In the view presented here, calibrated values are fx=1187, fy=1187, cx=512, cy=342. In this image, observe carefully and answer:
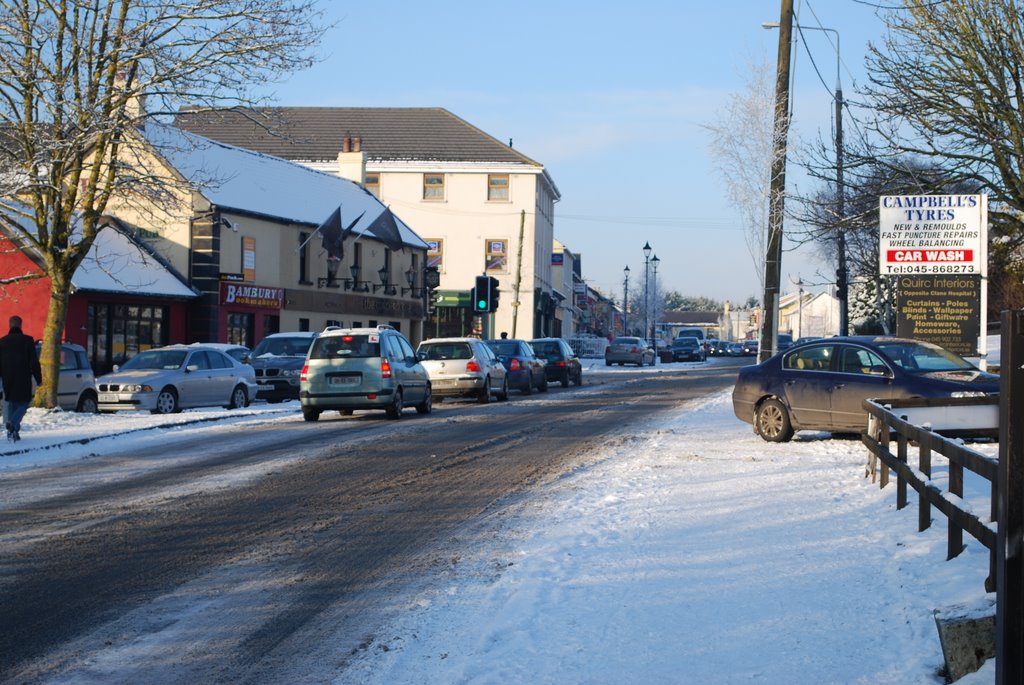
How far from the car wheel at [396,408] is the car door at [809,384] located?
788 centimetres

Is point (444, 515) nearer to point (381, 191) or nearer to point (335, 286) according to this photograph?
point (335, 286)

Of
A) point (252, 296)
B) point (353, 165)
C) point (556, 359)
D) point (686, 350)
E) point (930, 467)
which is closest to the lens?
point (930, 467)

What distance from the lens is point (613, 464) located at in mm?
14320

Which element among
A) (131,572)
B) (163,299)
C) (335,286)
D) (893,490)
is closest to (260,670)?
(131,572)

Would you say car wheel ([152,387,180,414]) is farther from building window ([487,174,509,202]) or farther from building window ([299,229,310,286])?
building window ([487,174,509,202])

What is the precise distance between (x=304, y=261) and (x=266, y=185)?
3357 millimetres

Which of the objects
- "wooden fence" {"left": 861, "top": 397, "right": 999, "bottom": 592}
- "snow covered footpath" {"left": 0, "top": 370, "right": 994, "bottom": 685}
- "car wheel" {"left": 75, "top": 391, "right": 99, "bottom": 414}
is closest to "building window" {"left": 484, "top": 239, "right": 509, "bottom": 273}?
"car wheel" {"left": 75, "top": 391, "right": 99, "bottom": 414}

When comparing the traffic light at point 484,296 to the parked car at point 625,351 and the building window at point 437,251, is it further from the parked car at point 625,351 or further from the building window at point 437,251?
the building window at point 437,251

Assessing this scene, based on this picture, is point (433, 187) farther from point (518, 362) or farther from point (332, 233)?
point (518, 362)

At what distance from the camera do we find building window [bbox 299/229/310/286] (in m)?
47.3

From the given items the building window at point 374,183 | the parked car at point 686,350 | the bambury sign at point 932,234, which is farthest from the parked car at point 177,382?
the parked car at point 686,350

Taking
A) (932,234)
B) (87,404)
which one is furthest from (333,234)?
(932,234)

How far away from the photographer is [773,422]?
55.0ft

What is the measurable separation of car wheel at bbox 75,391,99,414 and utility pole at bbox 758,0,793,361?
43.4ft
